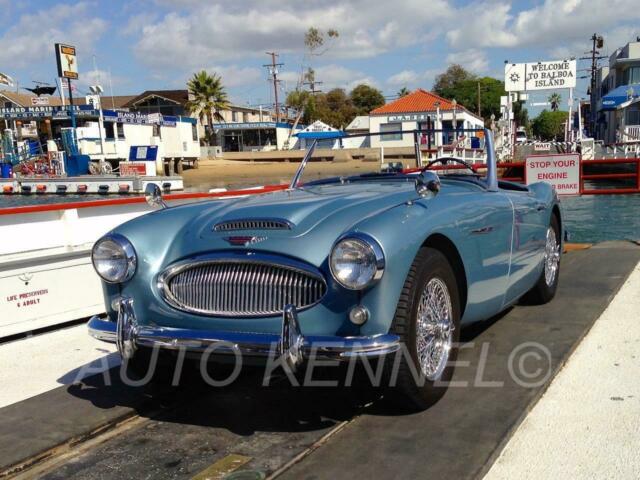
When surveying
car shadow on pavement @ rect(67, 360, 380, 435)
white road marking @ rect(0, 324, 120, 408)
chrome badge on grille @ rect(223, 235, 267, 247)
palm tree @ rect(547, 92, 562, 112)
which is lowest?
white road marking @ rect(0, 324, 120, 408)

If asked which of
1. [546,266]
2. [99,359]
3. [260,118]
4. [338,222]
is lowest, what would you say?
[99,359]

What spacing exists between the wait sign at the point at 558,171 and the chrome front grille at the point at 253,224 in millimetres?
6366

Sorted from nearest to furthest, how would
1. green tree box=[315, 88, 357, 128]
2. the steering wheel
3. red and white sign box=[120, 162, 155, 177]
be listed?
the steering wheel
red and white sign box=[120, 162, 155, 177]
green tree box=[315, 88, 357, 128]

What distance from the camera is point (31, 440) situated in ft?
10.1

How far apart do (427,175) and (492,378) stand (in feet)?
3.79

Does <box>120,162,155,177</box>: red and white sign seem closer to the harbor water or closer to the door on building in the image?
the harbor water

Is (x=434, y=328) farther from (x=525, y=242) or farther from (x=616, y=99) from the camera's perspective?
(x=616, y=99)

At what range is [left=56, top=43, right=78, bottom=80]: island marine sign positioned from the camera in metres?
37.9

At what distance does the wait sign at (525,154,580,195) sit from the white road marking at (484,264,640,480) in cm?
482

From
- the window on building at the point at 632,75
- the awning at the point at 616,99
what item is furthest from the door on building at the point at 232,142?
the window on building at the point at 632,75

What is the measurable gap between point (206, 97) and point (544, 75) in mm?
43712

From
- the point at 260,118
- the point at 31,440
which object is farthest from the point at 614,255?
the point at 260,118

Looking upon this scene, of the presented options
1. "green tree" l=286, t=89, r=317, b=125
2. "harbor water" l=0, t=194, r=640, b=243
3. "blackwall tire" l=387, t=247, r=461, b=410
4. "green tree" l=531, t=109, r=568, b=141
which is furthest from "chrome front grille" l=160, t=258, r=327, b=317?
"green tree" l=531, t=109, r=568, b=141

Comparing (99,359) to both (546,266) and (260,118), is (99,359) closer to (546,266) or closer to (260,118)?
(546,266)
